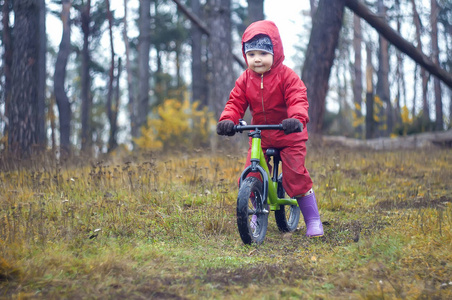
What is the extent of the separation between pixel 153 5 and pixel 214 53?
1740cm

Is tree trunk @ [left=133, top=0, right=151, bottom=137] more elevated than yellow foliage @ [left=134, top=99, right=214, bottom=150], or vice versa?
tree trunk @ [left=133, top=0, right=151, bottom=137]

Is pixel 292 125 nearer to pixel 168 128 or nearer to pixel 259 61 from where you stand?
pixel 259 61

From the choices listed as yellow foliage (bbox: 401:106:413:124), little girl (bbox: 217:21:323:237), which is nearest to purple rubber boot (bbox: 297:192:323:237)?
little girl (bbox: 217:21:323:237)

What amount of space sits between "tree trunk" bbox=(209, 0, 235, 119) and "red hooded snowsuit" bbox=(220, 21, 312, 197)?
5.87 meters

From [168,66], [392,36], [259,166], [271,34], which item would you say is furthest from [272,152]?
[168,66]

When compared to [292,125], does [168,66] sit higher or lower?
higher

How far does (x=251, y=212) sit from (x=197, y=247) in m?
0.55

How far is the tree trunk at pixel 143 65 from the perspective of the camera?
19516mm

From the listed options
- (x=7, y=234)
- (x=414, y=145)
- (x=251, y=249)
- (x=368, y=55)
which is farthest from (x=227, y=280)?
(x=368, y=55)

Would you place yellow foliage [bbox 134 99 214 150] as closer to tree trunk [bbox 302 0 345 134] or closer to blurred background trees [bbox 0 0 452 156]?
blurred background trees [bbox 0 0 452 156]

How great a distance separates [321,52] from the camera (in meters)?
9.30

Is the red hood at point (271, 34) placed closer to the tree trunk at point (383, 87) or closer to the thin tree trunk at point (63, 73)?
the thin tree trunk at point (63, 73)

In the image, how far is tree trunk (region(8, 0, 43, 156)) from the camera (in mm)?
8055

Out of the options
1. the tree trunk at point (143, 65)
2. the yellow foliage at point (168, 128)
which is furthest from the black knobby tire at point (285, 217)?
the tree trunk at point (143, 65)
